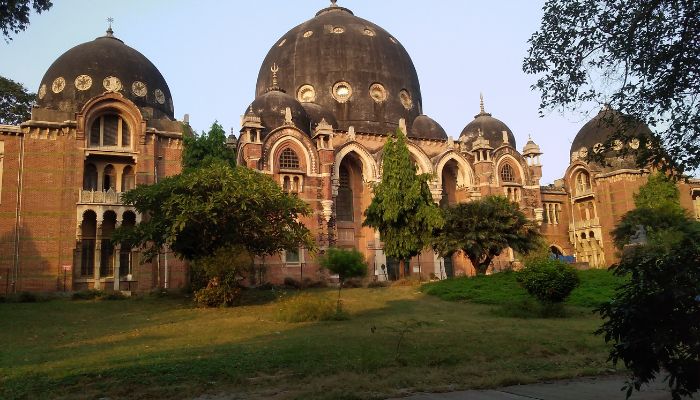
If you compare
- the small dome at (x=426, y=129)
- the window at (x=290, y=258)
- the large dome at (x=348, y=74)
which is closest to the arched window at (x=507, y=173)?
the small dome at (x=426, y=129)

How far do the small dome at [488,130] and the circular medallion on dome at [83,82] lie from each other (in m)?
25.3

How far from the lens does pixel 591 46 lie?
9.41 meters

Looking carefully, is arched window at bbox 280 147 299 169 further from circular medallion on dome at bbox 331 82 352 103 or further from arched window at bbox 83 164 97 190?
arched window at bbox 83 164 97 190

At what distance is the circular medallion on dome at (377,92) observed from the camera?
4256 centimetres

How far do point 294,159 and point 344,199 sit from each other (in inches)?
187

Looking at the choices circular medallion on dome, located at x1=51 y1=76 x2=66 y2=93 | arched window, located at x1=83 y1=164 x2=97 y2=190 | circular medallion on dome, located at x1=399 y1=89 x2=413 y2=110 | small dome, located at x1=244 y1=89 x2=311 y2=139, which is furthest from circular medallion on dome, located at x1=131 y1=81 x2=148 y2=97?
circular medallion on dome, located at x1=399 y1=89 x2=413 y2=110

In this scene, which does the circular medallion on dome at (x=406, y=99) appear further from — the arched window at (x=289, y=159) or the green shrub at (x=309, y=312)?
the green shrub at (x=309, y=312)

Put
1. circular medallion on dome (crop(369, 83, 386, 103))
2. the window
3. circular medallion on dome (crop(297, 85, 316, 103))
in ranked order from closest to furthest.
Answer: the window
circular medallion on dome (crop(297, 85, 316, 103))
circular medallion on dome (crop(369, 83, 386, 103))

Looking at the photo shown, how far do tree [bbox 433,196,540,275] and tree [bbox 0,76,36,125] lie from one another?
88.6 ft

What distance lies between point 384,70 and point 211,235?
25677 mm

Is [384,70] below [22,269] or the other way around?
the other way around

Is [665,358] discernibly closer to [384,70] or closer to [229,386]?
[229,386]

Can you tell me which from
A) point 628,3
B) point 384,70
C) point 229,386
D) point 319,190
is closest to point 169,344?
point 229,386

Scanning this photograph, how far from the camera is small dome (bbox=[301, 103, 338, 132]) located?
39.1 m
